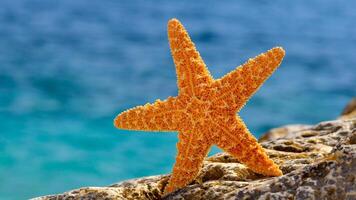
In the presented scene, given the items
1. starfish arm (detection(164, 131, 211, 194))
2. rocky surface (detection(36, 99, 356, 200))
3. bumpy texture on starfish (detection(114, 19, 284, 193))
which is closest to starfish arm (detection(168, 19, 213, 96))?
bumpy texture on starfish (detection(114, 19, 284, 193))

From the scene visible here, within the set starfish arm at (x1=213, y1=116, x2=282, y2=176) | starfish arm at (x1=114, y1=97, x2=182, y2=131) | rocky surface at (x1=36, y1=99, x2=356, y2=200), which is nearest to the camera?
rocky surface at (x1=36, y1=99, x2=356, y2=200)

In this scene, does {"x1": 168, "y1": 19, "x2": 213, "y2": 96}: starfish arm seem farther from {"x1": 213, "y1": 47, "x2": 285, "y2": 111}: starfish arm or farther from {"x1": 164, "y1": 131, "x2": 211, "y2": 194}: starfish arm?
{"x1": 164, "y1": 131, "x2": 211, "y2": 194}: starfish arm

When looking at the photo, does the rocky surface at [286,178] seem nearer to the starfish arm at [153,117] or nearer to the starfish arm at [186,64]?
the starfish arm at [153,117]

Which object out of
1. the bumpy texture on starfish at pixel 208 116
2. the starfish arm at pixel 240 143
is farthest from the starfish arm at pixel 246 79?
the starfish arm at pixel 240 143

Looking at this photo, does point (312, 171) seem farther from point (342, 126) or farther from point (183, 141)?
point (342, 126)

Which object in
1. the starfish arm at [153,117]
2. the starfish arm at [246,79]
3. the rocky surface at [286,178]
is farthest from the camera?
the starfish arm at [153,117]

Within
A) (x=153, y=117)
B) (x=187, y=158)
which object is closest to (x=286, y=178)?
(x=187, y=158)

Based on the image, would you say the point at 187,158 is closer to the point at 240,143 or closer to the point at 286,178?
the point at 240,143
